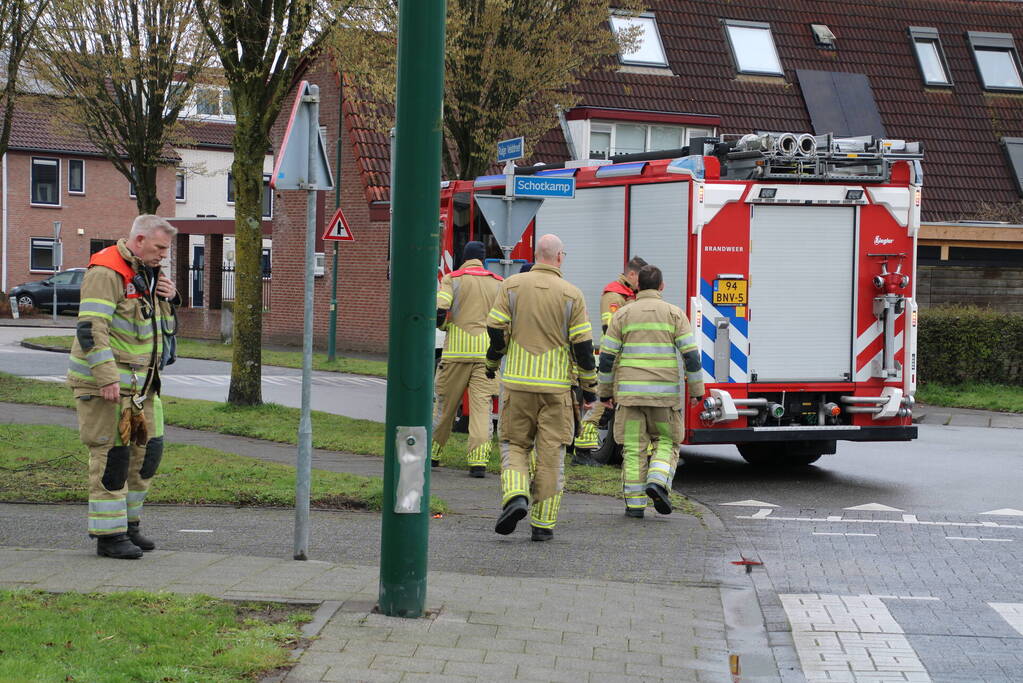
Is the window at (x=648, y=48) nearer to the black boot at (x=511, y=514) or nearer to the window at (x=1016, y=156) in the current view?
the window at (x=1016, y=156)

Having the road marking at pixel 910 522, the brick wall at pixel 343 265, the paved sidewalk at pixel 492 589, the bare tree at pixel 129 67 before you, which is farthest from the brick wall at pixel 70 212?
the road marking at pixel 910 522

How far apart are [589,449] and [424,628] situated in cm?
711

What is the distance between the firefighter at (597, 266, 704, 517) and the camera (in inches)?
383

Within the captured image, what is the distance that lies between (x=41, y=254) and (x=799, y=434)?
1847 inches

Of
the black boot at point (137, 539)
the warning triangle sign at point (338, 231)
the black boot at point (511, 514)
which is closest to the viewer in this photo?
the black boot at point (137, 539)

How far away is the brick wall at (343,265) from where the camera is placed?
1211 inches

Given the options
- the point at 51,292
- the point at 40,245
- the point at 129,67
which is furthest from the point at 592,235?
the point at 40,245

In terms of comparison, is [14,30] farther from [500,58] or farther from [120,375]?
[120,375]

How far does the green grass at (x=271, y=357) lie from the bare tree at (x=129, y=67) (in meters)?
3.68

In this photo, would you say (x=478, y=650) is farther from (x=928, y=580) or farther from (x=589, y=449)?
(x=589, y=449)

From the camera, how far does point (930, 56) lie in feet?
106

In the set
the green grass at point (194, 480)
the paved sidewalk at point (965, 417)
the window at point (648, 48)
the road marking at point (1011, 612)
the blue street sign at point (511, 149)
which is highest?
the window at point (648, 48)

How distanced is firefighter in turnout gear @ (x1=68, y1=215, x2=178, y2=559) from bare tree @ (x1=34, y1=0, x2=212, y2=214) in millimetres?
16367

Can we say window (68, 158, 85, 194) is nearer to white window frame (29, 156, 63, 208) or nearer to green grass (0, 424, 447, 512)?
white window frame (29, 156, 63, 208)
